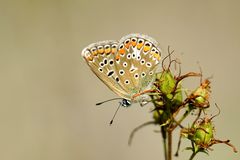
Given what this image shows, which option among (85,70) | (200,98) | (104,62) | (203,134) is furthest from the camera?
(85,70)

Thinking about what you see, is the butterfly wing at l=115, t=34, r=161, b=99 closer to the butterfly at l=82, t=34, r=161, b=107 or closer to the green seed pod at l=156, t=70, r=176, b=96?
the butterfly at l=82, t=34, r=161, b=107

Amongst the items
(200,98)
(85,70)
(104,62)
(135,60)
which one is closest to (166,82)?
(200,98)

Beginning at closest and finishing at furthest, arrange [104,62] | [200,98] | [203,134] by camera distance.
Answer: [203,134] < [200,98] < [104,62]

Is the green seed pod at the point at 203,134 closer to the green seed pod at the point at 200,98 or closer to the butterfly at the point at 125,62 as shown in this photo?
the green seed pod at the point at 200,98

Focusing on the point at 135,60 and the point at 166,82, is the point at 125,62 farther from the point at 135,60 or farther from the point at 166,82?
the point at 166,82

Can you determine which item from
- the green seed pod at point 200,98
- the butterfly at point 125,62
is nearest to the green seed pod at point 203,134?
the green seed pod at point 200,98

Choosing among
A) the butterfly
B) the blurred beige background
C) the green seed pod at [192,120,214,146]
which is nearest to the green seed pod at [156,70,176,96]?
the butterfly

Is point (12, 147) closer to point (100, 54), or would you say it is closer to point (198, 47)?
point (198, 47)
